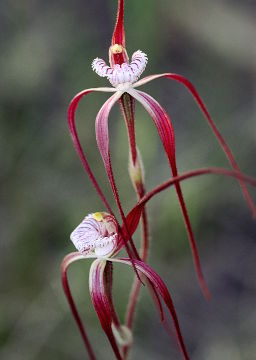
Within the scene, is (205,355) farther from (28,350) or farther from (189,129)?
(189,129)

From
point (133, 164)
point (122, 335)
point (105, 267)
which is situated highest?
point (133, 164)

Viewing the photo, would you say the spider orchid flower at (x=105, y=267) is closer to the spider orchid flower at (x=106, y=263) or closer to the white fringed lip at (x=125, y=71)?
the spider orchid flower at (x=106, y=263)

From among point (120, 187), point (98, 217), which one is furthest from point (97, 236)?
point (120, 187)

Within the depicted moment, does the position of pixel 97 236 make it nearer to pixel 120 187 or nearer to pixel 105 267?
pixel 105 267

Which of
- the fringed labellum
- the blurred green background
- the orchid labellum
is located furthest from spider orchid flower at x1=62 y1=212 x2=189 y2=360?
the blurred green background

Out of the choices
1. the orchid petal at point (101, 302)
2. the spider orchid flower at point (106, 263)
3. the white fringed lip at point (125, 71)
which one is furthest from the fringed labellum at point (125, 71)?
the orchid petal at point (101, 302)

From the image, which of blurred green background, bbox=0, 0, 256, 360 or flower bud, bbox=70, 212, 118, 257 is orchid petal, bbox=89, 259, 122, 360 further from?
blurred green background, bbox=0, 0, 256, 360
